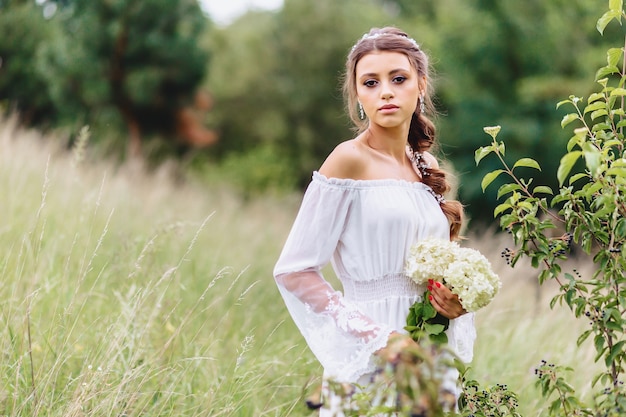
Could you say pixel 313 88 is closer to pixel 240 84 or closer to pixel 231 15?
pixel 240 84

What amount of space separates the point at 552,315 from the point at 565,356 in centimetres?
94

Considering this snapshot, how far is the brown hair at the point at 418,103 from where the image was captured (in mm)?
2646

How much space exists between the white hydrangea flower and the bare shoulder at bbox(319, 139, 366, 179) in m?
0.33

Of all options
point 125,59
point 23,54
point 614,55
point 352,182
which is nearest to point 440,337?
point 352,182

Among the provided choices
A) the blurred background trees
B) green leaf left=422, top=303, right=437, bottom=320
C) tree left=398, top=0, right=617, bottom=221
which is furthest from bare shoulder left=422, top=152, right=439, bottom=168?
tree left=398, top=0, right=617, bottom=221

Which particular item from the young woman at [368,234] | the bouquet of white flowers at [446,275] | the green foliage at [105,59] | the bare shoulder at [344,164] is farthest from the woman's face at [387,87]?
the green foliage at [105,59]

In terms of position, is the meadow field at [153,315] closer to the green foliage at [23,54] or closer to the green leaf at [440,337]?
the green leaf at [440,337]

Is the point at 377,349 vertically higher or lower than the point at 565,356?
higher

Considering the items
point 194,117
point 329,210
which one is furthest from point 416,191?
point 194,117

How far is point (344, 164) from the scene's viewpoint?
248 cm

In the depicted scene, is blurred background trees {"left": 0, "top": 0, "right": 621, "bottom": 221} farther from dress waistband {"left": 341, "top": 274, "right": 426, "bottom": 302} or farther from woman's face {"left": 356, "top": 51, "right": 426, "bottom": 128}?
dress waistband {"left": 341, "top": 274, "right": 426, "bottom": 302}

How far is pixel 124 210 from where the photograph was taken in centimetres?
712

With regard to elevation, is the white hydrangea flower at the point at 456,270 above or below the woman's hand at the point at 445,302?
above

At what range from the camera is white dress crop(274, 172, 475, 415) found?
2.38 m
